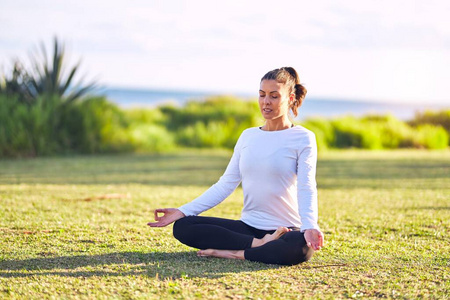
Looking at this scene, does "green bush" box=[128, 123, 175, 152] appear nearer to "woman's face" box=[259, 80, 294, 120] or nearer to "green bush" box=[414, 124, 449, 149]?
"green bush" box=[414, 124, 449, 149]

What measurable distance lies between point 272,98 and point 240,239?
938 mm

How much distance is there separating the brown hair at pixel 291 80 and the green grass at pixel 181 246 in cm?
106

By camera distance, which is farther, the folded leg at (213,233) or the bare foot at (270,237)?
the folded leg at (213,233)

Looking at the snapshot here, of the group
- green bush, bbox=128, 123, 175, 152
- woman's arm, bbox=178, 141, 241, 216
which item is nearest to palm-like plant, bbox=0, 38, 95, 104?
green bush, bbox=128, 123, 175, 152

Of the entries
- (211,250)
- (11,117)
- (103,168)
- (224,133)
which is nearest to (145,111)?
(224,133)

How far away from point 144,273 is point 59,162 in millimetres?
7884

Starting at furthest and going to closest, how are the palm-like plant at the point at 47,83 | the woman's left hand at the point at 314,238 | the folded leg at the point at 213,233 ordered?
1. the palm-like plant at the point at 47,83
2. the folded leg at the point at 213,233
3. the woman's left hand at the point at 314,238

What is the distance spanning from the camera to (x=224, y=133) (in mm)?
14875

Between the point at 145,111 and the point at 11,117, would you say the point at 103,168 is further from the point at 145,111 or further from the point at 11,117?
the point at 145,111

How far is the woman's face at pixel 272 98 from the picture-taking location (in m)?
3.54

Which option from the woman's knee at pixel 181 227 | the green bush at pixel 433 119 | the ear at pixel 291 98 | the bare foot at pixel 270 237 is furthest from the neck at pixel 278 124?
the green bush at pixel 433 119

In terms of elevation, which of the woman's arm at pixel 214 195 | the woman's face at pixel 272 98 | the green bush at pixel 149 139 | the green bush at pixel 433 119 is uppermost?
the green bush at pixel 433 119

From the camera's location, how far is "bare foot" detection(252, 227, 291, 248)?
135 inches

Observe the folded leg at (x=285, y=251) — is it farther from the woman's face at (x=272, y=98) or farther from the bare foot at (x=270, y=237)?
the woman's face at (x=272, y=98)
